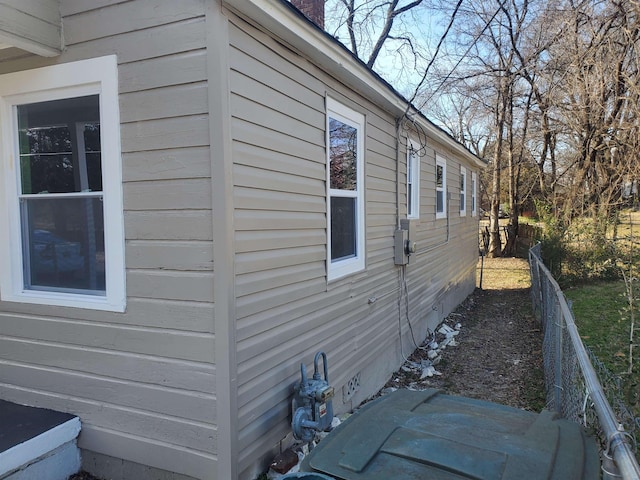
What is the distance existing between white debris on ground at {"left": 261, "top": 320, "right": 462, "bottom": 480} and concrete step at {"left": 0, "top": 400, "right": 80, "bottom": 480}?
4.53ft

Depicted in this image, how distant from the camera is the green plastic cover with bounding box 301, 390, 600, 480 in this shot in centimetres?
169

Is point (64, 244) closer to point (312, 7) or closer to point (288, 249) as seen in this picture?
point (288, 249)

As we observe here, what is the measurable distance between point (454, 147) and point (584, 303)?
4.05 metres

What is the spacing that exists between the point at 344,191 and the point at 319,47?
1451 millimetres

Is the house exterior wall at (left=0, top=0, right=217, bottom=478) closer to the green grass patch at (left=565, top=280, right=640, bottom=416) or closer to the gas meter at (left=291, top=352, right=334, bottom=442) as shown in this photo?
the gas meter at (left=291, top=352, right=334, bottom=442)

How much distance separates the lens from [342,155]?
4742 millimetres

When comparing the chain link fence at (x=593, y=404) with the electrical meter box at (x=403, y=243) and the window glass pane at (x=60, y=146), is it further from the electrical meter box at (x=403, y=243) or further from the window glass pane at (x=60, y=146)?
the window glass pane at (x=60, y=146)

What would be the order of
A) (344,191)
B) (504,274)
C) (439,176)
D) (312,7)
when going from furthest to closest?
1. (504,274)
2. (439,176)
3. (312,7)
4. (344,191)

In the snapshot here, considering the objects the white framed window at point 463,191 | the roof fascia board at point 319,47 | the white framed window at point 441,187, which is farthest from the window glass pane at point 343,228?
the white framed window at point 463,191

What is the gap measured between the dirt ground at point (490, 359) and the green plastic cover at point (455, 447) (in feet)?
10.6

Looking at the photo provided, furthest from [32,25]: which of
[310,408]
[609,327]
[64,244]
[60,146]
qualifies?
[609,327]

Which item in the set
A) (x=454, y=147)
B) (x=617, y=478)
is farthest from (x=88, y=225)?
(x=454, y=147)

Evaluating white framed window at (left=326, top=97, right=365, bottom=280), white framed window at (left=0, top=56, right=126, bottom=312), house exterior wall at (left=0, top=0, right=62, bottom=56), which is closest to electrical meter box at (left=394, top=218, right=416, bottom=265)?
white framed window at (left=326, top=97, right=365, bottom=280)

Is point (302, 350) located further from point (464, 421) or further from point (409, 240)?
point (409, 240)
